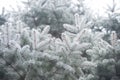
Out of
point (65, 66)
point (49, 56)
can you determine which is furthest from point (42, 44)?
point (65, 66)

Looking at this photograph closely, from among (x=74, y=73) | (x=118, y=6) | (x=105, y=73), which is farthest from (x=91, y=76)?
(x=118, y=6)

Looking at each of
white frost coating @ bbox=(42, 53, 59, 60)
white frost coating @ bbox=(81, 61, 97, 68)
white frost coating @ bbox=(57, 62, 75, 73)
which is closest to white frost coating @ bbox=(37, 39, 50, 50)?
white frost coating @ bbox=(42, 53, 59, 60)

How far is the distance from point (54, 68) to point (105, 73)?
3.34 ft

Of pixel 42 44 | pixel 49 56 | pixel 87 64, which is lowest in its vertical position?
pixel 87 64

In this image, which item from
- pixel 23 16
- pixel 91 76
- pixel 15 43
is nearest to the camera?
pixel 91 76

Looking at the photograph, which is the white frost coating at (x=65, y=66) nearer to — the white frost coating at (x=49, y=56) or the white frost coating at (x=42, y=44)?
the white frost coating at (x=49, y=56)

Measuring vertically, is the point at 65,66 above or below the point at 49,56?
below

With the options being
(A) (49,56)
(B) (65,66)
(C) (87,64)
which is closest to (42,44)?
(A) (49,56)

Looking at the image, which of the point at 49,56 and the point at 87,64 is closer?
the point at 49,56

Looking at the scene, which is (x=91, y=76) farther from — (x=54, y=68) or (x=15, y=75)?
(x=15, y=75)

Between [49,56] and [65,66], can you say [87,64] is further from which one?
[49,56]

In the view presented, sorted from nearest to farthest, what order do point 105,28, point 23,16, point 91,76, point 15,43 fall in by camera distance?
point 91,76 < point 15,43 < point 105,28 < point 23,16

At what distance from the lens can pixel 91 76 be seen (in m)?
3.81

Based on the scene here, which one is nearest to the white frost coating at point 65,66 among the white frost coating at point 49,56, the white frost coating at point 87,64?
the white frost coating at point 49,56
